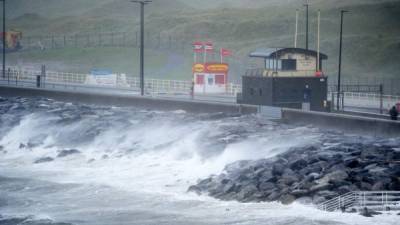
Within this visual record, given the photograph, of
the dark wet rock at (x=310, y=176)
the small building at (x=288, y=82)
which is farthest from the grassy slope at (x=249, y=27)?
the dark wet rock at (x=310, y=176)

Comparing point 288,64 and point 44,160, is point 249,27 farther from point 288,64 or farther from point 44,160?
point 44,160

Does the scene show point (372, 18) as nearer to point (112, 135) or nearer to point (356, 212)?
point (112, 135)

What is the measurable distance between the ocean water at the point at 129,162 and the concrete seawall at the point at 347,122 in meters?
0.69

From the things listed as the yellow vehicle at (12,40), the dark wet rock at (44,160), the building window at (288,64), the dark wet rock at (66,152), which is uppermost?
the yellow vehicle at (12,40)

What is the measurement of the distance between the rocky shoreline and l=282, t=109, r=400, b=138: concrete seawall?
1.56 metres

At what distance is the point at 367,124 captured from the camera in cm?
3788

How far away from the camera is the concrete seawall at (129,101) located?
47.7m

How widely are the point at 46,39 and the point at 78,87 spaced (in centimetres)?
5222

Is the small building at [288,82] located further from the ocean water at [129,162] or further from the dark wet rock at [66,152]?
the dark wet rock at [66,152]

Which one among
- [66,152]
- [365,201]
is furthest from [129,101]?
[365,201]

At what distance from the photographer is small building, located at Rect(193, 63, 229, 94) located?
2418 inches

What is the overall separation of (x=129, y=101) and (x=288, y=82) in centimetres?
1169

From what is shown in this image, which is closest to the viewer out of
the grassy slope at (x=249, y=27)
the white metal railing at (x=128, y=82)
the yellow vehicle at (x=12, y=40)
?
the white metal railing at (x=128, y=82)

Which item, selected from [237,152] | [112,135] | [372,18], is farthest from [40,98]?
[372,18]
